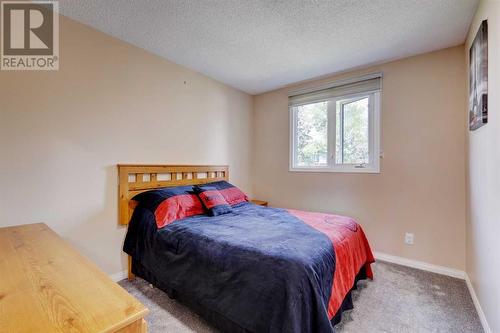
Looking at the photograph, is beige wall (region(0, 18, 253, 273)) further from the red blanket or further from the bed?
the red blanket

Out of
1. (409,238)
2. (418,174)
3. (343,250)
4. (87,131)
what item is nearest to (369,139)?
(418,174)

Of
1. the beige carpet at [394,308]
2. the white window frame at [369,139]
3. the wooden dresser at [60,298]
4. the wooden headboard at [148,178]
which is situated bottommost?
the beige carpet at [394,308]

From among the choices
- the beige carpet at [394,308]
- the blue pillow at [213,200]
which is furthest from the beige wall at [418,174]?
the blue pillow at [213,200]

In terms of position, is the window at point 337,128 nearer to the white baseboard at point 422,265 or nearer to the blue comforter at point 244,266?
the white baseboard at point 422,265

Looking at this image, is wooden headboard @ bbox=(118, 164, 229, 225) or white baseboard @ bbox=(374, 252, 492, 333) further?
wooden headboard @ bbox=(118, 164, 229, 225)

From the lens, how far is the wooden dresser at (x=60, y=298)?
0.65 metres

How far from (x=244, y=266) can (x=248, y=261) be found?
40 mm

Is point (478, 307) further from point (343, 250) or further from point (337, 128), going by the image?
point (337, 128)

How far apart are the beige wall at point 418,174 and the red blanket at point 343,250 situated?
31.1 inches

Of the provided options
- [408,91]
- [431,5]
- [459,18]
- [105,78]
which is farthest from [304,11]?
[105,78]

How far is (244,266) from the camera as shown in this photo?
4.87 feet

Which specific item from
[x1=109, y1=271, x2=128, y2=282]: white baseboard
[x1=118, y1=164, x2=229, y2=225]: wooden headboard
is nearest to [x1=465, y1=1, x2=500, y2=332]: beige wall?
[x1=118, y1=164, x2=229, y2=225]: wooden headboard

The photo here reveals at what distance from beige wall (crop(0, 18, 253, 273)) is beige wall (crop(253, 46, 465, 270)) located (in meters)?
2.27

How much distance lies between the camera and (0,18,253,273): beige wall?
1800 mm
